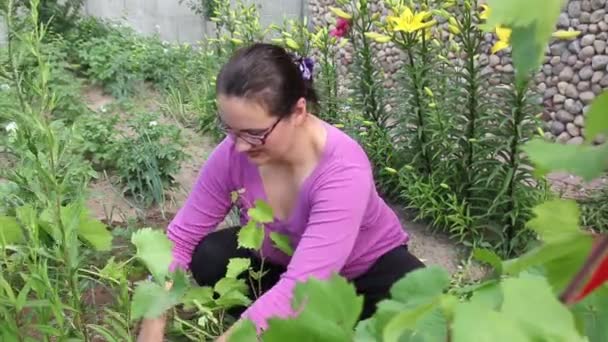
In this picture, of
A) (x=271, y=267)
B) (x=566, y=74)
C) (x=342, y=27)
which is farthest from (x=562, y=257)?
(x=566, y=74)

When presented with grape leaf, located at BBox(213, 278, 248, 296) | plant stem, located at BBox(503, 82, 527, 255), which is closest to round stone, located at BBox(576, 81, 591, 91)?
plant stem, located at BBox(503, 82, 527, 255)

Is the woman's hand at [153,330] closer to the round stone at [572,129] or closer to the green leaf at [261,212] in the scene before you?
the green leaf at [261,212]

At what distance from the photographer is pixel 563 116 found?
18.9 ft

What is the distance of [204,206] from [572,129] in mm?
3865

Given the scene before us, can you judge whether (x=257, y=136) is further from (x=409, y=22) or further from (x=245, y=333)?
(x=409, y=22)

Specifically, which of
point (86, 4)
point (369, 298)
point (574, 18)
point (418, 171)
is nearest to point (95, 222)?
point (369, 298)

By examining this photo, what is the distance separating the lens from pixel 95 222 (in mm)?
1524

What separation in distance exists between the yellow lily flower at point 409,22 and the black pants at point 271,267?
122 centimetres

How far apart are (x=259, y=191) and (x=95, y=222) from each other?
86 cm

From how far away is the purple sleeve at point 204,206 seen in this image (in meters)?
2.35

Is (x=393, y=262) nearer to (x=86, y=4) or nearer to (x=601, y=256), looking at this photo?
(x=601, y=256)

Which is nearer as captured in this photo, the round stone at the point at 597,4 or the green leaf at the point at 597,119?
the green leaf at the point at 597,119

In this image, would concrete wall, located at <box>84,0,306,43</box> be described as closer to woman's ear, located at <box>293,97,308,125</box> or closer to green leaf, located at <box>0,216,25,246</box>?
woman's ear, located at <box>293,97,308,125</box>

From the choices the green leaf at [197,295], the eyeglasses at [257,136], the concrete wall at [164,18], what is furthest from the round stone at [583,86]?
the green leaf at [197,295]
